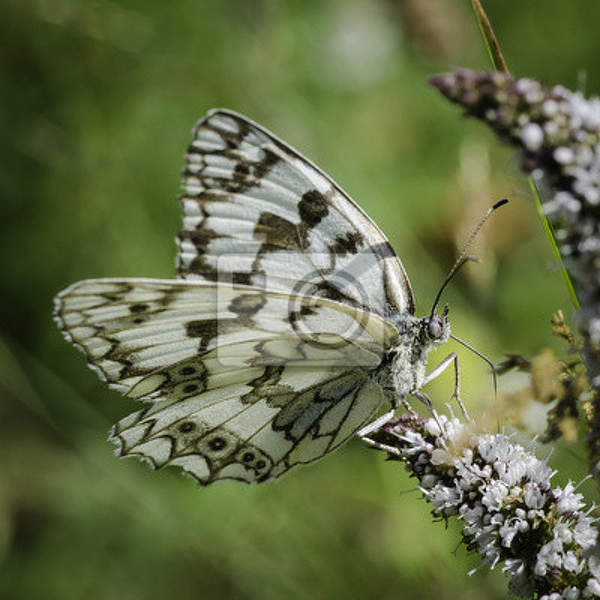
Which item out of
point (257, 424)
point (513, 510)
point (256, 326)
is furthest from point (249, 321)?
point (513, 510)

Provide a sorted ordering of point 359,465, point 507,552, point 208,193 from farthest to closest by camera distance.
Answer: point 359,465, point 208,193, point 507,552

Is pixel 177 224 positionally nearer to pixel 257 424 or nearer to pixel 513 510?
pixel 257 424

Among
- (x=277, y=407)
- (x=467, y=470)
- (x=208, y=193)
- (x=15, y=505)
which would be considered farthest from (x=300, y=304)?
(x=15, y=505)

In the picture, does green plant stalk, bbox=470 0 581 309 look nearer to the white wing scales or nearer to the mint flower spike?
the mint flower spike

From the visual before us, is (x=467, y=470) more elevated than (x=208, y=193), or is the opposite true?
(x=208, y=193)

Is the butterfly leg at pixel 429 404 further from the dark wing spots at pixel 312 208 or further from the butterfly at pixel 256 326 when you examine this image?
the dark wing spots at pixel 312 208

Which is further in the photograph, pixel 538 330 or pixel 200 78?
pixel 200 78

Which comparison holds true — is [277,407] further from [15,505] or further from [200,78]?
[200,78]

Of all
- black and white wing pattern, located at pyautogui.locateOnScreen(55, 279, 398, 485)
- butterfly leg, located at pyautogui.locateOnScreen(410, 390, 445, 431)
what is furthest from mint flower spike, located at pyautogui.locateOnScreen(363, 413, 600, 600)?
black and white wing pattern, located at pyautogui.locateOnScreen(55, 279, 398, 485)
